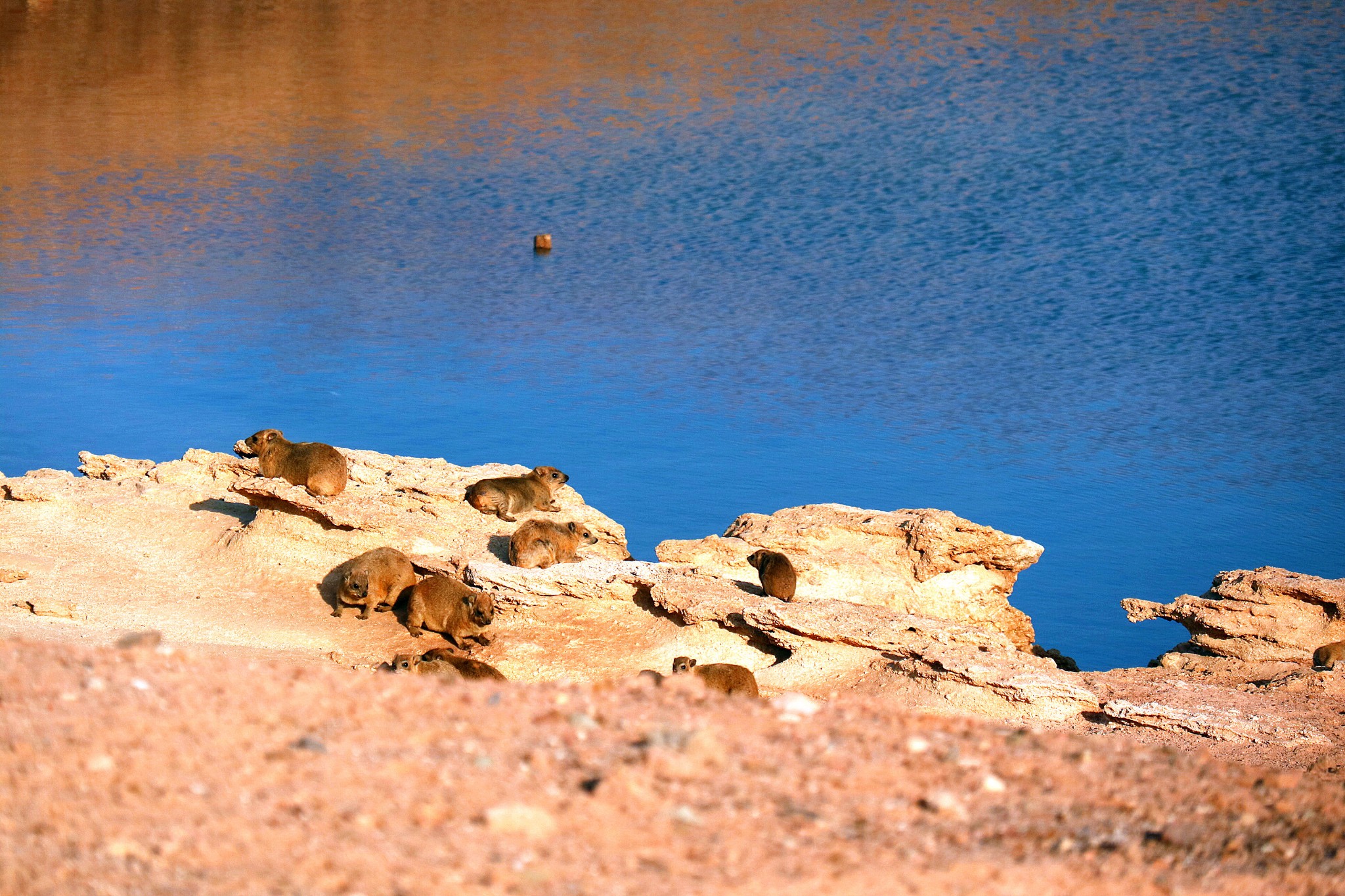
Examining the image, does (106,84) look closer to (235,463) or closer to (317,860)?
(235,463)

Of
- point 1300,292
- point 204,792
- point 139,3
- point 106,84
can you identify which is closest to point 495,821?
point 204,792

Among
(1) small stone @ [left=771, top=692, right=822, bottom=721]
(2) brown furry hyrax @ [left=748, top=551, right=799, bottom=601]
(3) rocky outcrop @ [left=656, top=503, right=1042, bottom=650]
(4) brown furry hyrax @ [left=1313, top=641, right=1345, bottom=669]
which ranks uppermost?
(3) rocky outcrop @ [left=656, top=503, right=1042, bottom=650]

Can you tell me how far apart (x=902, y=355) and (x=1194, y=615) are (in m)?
8.41

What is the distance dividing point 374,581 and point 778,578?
2820mm

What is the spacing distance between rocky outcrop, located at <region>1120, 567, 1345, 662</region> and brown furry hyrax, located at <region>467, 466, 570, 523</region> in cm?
501

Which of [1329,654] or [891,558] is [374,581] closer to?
[891,558]

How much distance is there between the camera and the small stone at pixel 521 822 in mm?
3006

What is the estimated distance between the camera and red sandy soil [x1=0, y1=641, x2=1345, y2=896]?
2.87 meters

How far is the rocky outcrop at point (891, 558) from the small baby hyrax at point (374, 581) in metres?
1.98

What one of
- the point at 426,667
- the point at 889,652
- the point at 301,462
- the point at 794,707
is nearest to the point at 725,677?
the point at 889,652

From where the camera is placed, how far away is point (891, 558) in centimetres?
906

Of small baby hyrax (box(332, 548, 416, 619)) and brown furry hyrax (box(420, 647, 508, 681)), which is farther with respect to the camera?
small baby hyrax (box(332, 548, 416, 619))

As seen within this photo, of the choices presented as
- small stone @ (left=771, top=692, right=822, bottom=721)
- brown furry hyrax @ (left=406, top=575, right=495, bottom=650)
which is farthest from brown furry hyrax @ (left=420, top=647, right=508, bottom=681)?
small stone @ (left=771, top=692, right=822, bottom=721)

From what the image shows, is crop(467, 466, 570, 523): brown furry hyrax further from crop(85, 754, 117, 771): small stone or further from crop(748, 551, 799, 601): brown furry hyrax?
crop(85, 754, 117, 771): small stone
